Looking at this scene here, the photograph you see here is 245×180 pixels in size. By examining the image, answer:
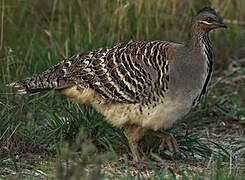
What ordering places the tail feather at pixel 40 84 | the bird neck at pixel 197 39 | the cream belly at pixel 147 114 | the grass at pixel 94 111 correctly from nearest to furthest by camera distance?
the grass at pixel 94 111, the cream belly at pixel 147 114, the bird neck at pixel 197 39, the tail feather at pixel 40 84

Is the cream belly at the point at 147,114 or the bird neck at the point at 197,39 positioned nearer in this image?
the cream belly at the point at 147,114

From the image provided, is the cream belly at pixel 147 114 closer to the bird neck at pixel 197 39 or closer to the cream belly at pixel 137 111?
the cream belly at pixel 137 111

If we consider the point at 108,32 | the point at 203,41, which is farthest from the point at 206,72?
the point at 108,32

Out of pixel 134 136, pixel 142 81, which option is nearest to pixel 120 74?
pixel 142 81

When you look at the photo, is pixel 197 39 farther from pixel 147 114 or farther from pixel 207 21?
pixel 147 114

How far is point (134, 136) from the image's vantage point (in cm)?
589

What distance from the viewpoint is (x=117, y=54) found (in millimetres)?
5871

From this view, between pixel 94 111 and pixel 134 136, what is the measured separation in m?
0.58

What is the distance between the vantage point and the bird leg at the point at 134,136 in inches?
231

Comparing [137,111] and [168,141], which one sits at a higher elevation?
[137,111]

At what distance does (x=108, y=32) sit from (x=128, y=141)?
99.8 inches

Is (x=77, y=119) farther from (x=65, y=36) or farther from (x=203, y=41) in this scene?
(x=65, y=36)

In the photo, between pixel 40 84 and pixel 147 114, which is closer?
pixel 147 114

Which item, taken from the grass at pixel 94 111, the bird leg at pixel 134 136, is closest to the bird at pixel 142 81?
the bird leg at pixel 134 136
